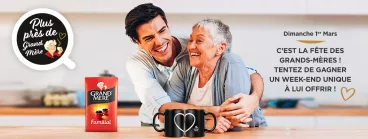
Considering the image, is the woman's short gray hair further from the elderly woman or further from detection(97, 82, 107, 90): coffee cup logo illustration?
detection(97, 82, 107, 90): coffee cup logo illustration

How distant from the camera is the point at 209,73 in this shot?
248 cm

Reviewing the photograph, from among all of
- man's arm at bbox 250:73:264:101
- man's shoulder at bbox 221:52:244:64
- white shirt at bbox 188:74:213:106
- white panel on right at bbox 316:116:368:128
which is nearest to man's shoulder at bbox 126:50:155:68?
white shirt at bbox 188:74:213:106

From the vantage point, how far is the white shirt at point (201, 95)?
2.48m

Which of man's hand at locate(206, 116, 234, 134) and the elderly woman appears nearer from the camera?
man's hand at locate(206, 116, 234, 134)

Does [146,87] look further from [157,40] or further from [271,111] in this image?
[271,111]

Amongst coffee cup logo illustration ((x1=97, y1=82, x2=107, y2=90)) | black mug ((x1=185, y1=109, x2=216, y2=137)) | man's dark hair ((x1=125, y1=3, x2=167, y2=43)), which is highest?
man's dark hair ((x1=125, y1=3, x2=167, y2=43))

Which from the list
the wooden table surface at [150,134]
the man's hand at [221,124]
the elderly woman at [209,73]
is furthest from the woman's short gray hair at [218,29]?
the wooden table surface at [150,134]

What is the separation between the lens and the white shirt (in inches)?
97.5

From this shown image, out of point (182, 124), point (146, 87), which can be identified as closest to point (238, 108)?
point (146, 87)

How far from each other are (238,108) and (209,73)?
0.69 ft

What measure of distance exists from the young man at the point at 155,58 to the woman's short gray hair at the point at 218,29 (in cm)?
12

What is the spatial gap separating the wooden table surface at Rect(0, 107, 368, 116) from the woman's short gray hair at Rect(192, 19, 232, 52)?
1.28 ft

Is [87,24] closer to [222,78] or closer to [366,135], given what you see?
[222,78]

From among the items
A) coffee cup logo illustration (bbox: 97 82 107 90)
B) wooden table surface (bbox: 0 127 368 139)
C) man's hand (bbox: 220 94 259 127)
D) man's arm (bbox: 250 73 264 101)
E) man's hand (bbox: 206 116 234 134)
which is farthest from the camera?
man's arm (bbox: 250 73 264 101)
